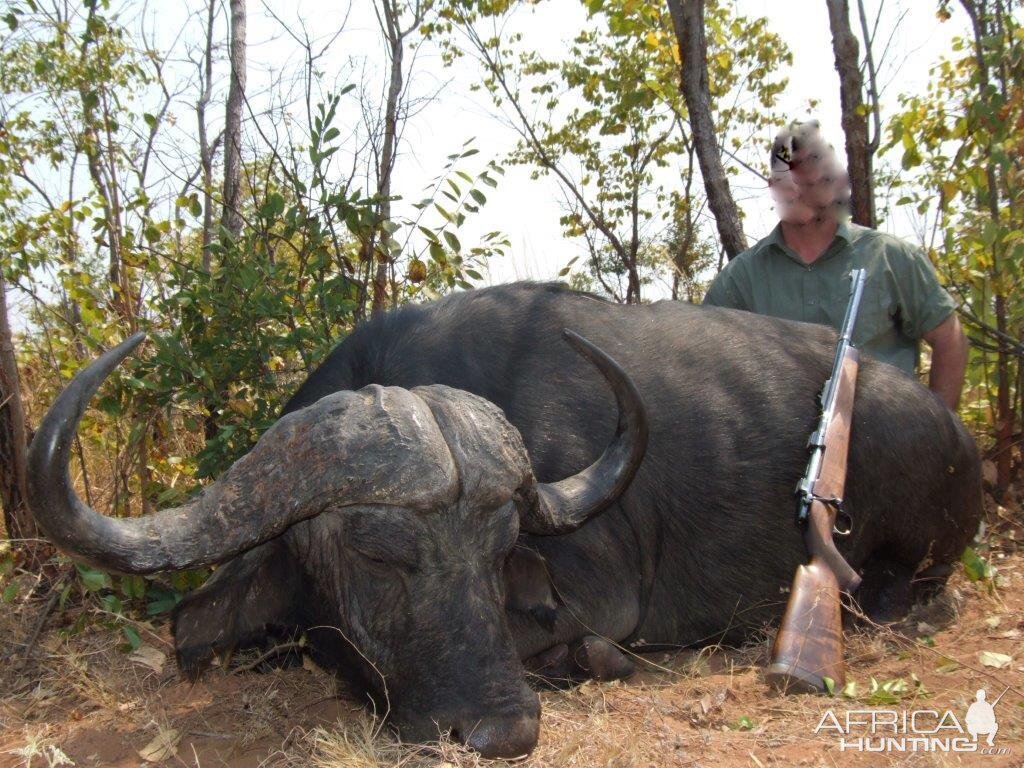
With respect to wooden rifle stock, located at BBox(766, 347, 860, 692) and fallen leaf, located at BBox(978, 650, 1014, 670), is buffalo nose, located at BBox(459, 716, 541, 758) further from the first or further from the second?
fallen leaf, located at BBox(978, 650, 1014, 670)

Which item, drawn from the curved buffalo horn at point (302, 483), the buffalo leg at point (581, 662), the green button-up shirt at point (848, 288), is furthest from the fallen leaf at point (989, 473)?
the curved buffalo horn at point (302, 483)

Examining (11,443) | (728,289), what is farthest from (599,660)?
(11,443)

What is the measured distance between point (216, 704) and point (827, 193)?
4373 mm

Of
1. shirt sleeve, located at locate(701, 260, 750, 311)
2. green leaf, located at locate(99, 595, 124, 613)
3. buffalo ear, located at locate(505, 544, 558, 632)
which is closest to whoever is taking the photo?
buffalo ear, located at locate(505, 544, 558, 632)

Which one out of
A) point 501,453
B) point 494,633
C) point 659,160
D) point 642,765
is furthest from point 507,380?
point 659,160

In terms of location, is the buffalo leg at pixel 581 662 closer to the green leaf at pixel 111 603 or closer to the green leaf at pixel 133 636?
the green leaf at pixel 133 636

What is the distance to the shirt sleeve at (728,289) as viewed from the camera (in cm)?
603

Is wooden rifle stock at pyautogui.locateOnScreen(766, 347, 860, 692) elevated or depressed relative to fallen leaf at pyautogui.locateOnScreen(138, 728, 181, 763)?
elevated

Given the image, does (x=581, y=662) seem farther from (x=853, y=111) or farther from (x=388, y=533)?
(x=853, y=111)

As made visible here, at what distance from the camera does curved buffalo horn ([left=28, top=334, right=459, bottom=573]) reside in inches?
113

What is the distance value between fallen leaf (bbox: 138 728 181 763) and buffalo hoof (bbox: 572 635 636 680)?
156 cm

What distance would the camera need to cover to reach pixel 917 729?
2979mm

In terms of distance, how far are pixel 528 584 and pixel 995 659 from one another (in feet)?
6.00

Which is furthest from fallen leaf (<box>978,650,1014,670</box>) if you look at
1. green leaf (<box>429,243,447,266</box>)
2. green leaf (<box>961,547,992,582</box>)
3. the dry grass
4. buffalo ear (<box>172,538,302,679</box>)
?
green leaf (<box>429,243,447,266</box>)
